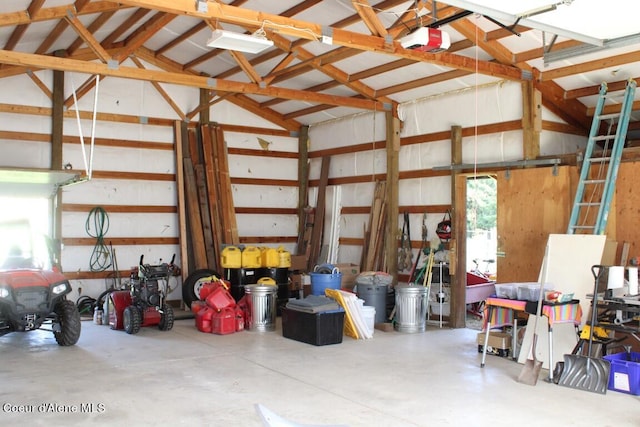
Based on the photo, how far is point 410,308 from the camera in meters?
8.59

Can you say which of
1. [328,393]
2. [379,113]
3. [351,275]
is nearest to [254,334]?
[351,275]

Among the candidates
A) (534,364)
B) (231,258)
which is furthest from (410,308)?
(231,258)

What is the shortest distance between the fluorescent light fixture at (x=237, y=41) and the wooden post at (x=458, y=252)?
3892 mm

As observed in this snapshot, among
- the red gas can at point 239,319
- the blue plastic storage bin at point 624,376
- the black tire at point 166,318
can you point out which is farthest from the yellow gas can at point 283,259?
the blue plastic storage bin at point 624,376

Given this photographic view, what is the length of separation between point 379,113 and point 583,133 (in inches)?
132

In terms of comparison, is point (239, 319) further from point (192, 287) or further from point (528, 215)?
point (528, 215)

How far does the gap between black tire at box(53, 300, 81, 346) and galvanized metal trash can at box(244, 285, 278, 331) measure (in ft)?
7.53

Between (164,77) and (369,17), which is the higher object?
(369,17)

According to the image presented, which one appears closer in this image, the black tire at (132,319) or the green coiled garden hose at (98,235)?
the black tire at (132,319)

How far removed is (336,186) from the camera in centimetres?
1176

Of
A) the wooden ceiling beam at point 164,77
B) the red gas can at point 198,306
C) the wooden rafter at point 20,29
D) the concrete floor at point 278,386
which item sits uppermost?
the wooden rafter at point 20,29

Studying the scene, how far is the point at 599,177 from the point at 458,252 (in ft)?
7.47

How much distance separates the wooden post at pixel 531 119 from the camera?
8250 millimetres

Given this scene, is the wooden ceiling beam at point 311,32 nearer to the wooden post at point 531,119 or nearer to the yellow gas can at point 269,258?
the wooden post at point 531,119
